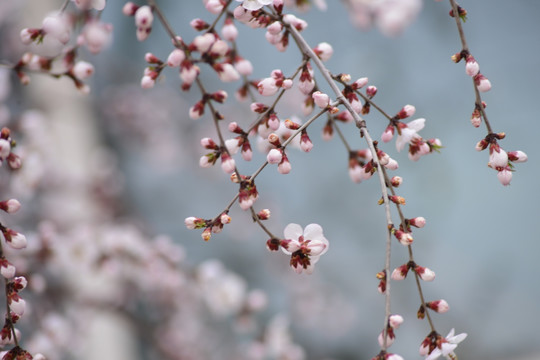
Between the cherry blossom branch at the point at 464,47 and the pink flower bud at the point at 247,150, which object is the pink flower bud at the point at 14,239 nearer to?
the pink flower bud at the point at 247,150

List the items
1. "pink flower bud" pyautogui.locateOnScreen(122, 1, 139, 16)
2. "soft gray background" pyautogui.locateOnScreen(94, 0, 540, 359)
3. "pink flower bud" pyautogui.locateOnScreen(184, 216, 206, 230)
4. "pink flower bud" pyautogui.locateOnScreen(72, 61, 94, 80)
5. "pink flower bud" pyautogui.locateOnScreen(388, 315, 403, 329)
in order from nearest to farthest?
"pink flower bud" pyautogui.locateOnScreen(388, 315, 403, 329), "pink flower bud" pyautogui.locateOnScreen(184, 216, 206, 230), "pink flower bud" pyautogui.locateOnScreen(122, 1, 139, 16), "pink flower bud" pyautogui.locateOnScreen(72, 61, 94, 80), "soft gray background" pyautogui.locateOnScreen(94, 0, 540, 359)

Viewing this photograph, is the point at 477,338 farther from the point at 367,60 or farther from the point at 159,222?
the point at 159,222

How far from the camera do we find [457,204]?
2.33 m

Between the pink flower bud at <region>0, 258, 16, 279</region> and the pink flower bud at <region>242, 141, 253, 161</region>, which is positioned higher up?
the pink flower bud at <region>242, 141, 253, 161</region>

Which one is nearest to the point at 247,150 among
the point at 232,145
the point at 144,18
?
the point at 232,145

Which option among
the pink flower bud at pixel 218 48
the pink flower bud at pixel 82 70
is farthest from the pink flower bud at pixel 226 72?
the pink flower bud at pixel 82 70

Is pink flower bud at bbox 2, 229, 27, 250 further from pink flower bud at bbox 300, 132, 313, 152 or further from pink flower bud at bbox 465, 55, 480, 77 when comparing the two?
pink flower bud at bbox 465, 55, 480, 77

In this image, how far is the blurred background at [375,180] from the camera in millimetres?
2254

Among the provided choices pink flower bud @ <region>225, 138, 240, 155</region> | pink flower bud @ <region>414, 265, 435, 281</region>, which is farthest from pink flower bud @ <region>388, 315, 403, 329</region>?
pink flower bud @ <region>225, 138, 240, 155</region>

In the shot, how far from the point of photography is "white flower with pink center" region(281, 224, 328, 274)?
59 centimetres

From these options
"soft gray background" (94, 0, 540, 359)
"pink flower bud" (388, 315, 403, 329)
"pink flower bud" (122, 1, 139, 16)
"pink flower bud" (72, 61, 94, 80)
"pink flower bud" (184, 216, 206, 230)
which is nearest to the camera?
"pink flower bud" (388, 315, 403, 329)

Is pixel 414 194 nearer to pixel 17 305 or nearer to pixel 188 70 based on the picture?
pixel 188 70

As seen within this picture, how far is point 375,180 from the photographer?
7.99ft

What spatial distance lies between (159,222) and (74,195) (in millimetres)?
703
